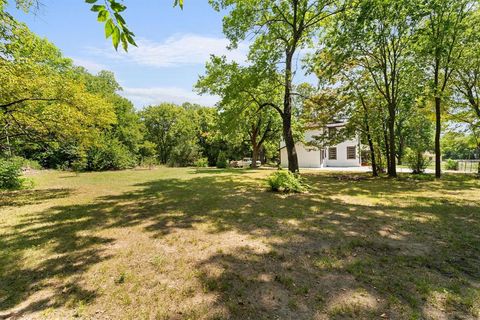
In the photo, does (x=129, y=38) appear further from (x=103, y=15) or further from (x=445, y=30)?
(x=445, y=30)

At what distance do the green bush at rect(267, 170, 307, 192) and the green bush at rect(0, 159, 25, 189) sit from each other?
487 inches

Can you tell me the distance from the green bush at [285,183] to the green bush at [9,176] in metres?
12.4

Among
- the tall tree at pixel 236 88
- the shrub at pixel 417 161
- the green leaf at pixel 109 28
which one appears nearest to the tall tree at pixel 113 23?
the green leaf at pixel 109 28

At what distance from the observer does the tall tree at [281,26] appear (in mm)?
12445

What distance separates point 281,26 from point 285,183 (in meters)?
8.74

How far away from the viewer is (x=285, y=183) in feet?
34.6

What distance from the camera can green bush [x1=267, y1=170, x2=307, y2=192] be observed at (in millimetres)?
10531

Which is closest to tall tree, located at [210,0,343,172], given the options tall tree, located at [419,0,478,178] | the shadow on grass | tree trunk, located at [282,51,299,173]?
tree trunk, located at [282,51,299,173]

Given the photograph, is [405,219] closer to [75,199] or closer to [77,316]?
[77,316]

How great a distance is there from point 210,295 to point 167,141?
1641 inches

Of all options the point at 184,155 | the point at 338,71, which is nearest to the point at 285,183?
the point at 338,71

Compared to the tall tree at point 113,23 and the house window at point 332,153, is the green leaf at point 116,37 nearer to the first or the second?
the tall tree at point 113,23

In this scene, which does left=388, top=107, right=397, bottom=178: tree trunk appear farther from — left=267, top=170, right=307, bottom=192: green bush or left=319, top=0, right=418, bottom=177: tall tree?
left=267, top=170, right=307, bottom=192: green bush

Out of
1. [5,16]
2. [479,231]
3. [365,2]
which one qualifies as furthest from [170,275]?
[365,2]
